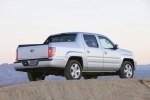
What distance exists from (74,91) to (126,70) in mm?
4309

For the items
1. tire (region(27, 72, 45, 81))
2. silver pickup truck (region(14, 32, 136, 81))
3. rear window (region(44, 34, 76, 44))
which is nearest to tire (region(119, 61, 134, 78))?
silver pickup truck (region(14, 32, 136, 81))

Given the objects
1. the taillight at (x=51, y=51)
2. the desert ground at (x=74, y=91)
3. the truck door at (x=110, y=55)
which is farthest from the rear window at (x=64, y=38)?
the desert ground at (x=74, y=91)

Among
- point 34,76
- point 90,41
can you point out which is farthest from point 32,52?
point 90,41

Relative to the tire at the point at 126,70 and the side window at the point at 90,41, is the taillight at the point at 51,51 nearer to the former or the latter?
the side window at the point at 90,41

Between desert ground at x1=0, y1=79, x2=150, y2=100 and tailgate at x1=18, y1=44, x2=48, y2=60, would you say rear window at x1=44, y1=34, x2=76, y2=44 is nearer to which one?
tailgate at x1=18, y1=44, x2=48, y2=60

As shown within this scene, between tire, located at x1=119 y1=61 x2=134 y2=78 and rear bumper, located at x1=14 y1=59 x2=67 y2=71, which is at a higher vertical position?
rear bumper, located at x1=14 y1=59 x2=67 y2=71

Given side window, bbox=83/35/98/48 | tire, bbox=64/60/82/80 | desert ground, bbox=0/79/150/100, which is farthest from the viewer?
side window, bbox=83/35/98/48

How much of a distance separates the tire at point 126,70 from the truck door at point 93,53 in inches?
50.4

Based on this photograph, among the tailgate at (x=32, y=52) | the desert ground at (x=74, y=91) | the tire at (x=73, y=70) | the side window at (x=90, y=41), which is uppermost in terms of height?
the side window at (x=90, y=41)

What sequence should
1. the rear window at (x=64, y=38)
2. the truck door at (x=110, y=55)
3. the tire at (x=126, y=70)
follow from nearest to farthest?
the rear window at (x=64, y=38)
the truck door at (x=110, y=55)
the tire at (x=126, y=70)

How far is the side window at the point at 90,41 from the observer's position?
14.0 m

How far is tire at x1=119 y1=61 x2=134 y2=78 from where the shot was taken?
1527 cm

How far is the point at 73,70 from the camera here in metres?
13.2

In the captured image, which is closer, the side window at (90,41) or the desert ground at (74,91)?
the desert ground at (74,91)
